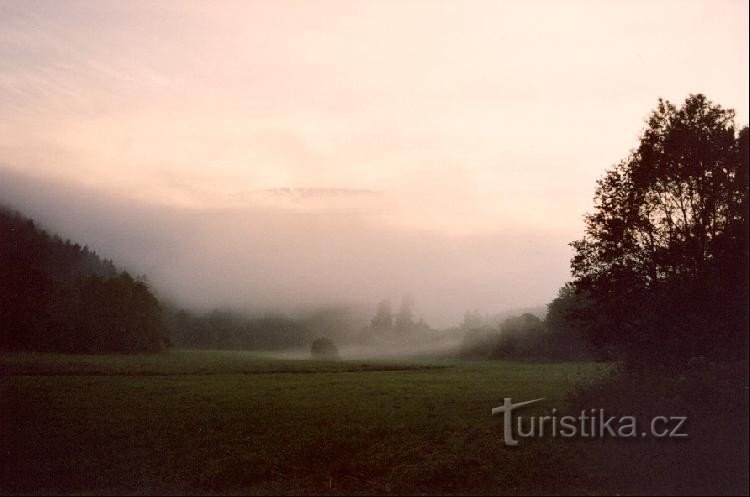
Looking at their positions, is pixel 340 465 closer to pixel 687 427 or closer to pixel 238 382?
pixel 687 427

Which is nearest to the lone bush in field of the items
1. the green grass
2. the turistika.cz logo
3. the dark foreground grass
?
the green grass

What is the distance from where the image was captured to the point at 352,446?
845 inches

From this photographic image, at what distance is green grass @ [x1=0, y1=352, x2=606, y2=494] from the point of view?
17.0 meters

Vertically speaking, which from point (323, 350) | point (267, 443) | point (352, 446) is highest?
point (352, 446)

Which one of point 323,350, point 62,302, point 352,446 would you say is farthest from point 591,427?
point 323,350

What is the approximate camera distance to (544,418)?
66.1 feet

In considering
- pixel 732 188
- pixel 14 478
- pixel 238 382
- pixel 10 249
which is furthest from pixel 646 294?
pixel 10 249

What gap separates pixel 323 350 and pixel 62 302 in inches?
1797

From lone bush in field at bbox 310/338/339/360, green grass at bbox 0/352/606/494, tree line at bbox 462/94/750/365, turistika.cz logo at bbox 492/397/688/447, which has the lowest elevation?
lone bush in field at bbox 310/338/339/360

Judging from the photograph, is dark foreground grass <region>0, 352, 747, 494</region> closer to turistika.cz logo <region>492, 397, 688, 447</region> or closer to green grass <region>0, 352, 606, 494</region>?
green grass <region>0, 352, 606, 494</region>

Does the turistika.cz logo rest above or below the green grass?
above

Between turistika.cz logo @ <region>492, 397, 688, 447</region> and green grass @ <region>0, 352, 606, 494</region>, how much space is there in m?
0.85

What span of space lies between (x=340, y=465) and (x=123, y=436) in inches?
449

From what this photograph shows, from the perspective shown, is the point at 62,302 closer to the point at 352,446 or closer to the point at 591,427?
the point at 352,446
